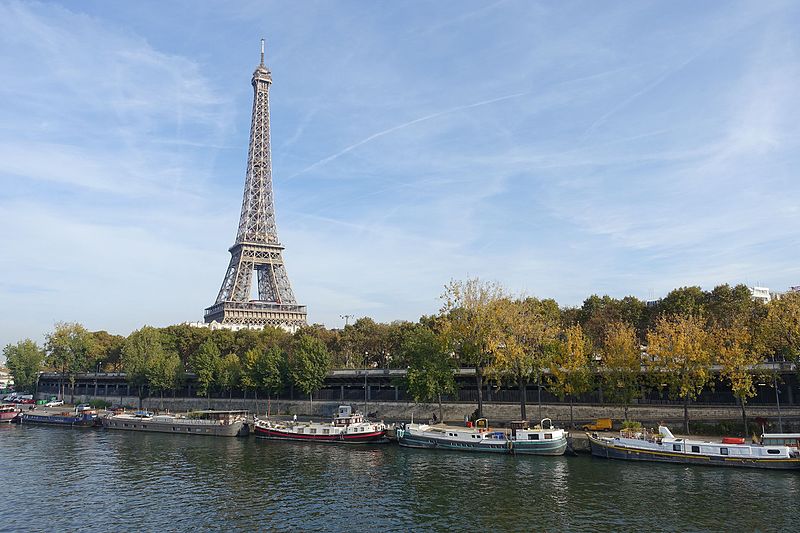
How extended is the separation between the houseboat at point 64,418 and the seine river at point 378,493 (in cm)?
3358

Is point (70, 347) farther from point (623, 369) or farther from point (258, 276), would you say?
point (623, 369)

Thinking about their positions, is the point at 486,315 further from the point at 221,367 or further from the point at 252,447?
the point at 221,367

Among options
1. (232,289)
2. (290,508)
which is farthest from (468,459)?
(232,289)

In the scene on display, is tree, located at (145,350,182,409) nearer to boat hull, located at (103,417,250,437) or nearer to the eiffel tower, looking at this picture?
boat hull, located at (103,417,250,437)

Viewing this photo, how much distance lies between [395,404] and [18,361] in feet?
352

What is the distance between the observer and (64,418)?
9881cm

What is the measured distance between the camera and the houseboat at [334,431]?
7394 cm

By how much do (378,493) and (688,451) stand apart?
30434 millimetres

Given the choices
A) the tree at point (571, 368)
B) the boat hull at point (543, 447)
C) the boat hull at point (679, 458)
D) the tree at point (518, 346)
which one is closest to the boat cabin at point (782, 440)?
the boat hull at point (679, 458)

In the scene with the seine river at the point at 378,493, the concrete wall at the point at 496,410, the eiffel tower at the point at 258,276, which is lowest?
the seine river at the point at 378,493

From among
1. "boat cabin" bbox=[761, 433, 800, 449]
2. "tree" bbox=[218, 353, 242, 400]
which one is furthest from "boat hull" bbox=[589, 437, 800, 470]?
"tree" bbox=[218, 353, 242, 400]

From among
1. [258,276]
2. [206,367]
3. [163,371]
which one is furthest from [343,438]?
[258,276]

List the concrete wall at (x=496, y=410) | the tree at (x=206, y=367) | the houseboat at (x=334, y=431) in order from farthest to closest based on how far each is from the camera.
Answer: the tree at (x=206, y=367)
the houseboat at (x=334, y=431)
the concrete wall at (x=496, y=410)

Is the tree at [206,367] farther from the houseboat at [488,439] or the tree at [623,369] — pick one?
the tree at [623,369]
